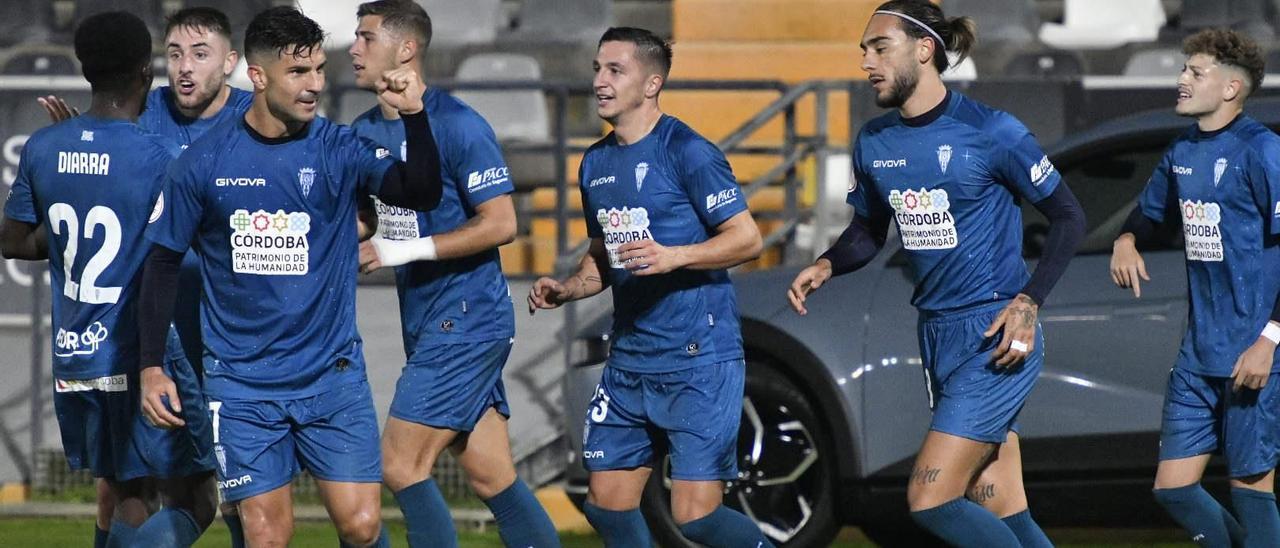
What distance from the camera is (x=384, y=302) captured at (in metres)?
10.5

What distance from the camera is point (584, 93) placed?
10539 mm

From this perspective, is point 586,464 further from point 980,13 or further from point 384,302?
point 980,13

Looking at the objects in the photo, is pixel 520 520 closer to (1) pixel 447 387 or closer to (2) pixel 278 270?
(1) pixel 447 387

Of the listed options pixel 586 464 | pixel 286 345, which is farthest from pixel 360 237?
pixel 586 464

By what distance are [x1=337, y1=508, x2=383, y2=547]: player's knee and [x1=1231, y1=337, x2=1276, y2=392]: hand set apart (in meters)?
2.97

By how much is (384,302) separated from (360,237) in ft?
13.4

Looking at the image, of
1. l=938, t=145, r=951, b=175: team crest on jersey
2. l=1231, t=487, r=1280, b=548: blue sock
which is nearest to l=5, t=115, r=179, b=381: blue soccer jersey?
l=938, t=145, r=951, b=175: team crest on jersey

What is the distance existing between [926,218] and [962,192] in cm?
15

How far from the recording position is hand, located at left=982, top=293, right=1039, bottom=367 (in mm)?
6285

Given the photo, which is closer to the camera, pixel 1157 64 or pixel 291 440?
pixel 291 440

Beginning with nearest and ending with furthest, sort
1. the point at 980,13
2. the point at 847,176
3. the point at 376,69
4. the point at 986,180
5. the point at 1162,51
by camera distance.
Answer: the point at 986,180, the point at 376,69, the point at 847,176, the point at 1162,51, the point at 980,13

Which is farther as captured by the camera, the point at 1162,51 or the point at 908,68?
the point at 1162,51

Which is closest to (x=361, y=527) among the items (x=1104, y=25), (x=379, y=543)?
(x=379, y=543)

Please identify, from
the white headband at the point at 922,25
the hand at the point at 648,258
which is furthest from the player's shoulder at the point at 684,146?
the white headband at the point at 922,25
